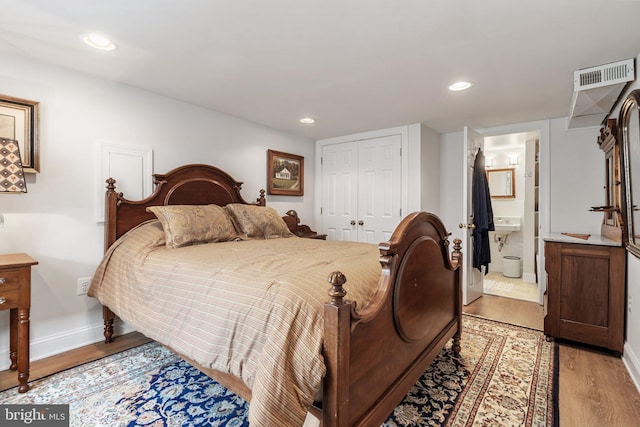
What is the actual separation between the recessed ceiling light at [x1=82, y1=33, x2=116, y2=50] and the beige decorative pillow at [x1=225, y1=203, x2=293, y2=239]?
1559mm

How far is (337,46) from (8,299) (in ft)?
8.22

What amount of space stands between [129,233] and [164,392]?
4.19 feet

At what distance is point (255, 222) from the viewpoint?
9.91 feet

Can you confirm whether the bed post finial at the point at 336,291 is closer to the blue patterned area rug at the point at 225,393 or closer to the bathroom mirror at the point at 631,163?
the blue patterned area rug at the point at 225,393

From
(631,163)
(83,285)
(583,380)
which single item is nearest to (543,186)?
(631,163)

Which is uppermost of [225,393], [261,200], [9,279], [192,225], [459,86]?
[459,86]

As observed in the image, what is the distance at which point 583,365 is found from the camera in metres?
2.22

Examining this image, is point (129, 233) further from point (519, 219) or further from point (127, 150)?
point (519, 219)

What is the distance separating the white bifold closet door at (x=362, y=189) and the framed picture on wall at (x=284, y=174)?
0.44 meters

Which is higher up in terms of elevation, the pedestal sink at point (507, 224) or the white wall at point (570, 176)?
the white wall at point (570, 176)

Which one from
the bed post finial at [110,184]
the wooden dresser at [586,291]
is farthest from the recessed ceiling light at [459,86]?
the bed post finial at [110,184]

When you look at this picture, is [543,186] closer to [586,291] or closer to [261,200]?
[586,291]

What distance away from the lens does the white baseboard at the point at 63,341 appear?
224cm

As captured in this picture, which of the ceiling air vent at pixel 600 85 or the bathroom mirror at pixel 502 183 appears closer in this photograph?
the ceiling air vent at pixel 600 85
